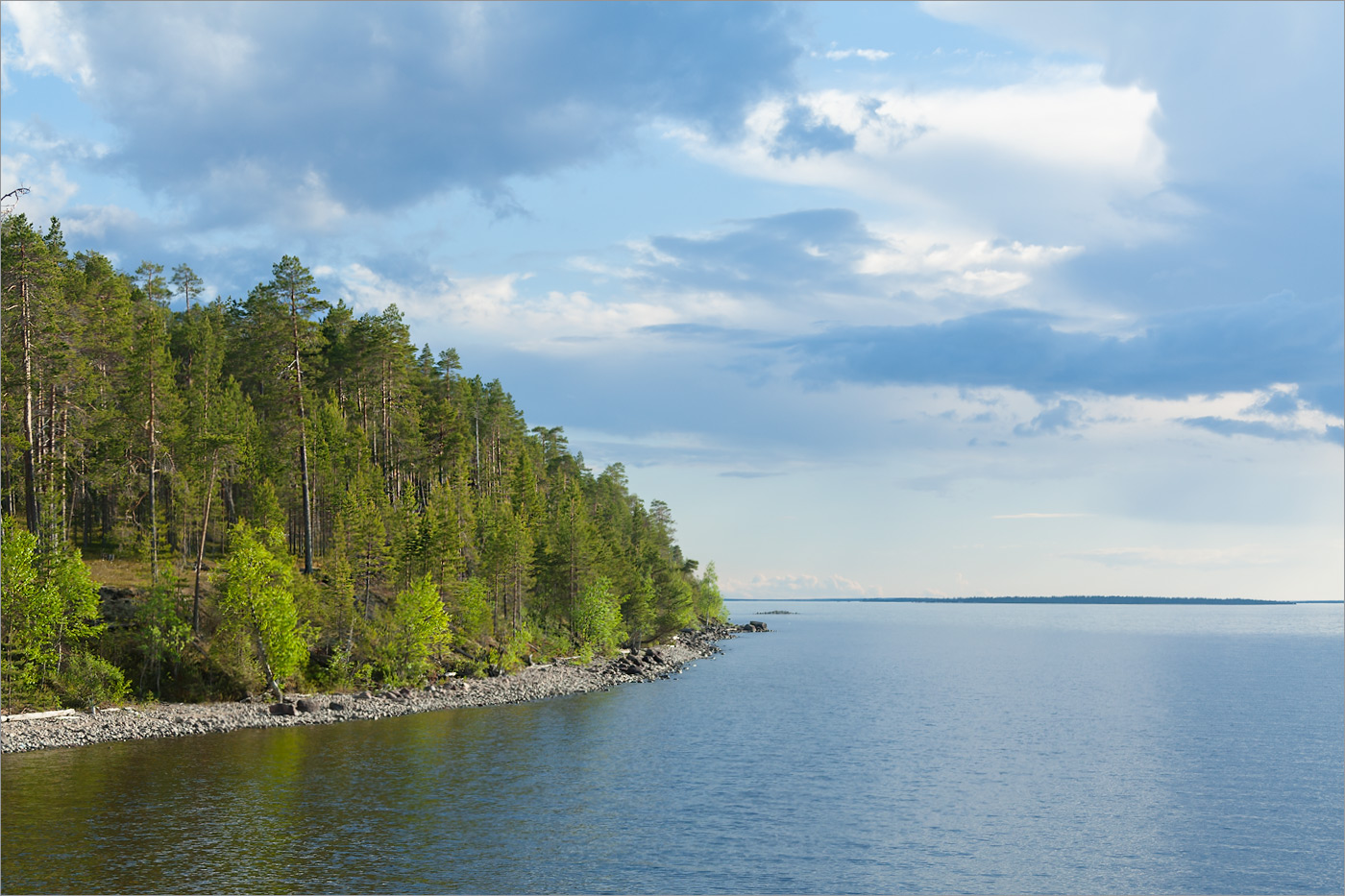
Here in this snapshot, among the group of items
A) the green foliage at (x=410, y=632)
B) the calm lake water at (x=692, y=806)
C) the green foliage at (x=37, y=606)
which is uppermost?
the green foliage at (x=37, y=606)

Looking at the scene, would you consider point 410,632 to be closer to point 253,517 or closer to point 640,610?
point 253,517

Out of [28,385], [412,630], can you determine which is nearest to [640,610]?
[412,630]

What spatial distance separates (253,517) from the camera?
8269 centimetres

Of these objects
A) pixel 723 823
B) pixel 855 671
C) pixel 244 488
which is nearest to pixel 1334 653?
pixel 855 671

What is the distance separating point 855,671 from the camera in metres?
121

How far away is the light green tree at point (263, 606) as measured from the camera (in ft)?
202

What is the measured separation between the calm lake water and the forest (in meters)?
9.90

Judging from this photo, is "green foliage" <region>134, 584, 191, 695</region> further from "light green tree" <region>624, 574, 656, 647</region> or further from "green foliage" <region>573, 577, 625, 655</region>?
"light green tree" <region>624, 574, 656, 647</region>

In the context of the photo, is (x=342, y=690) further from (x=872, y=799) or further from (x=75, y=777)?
(x=872, y=799)

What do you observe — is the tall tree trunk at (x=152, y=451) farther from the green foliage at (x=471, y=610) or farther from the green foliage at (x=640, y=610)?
the green foliage at (x=640, y=610)

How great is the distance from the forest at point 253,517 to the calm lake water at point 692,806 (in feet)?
32.5

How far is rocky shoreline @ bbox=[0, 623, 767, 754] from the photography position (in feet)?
169

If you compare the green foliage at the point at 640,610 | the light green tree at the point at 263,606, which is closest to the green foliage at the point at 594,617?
the green foliage at the point at 640,610

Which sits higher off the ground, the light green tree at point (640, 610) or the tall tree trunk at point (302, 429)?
the tall tree trunk at point (302, 429)
